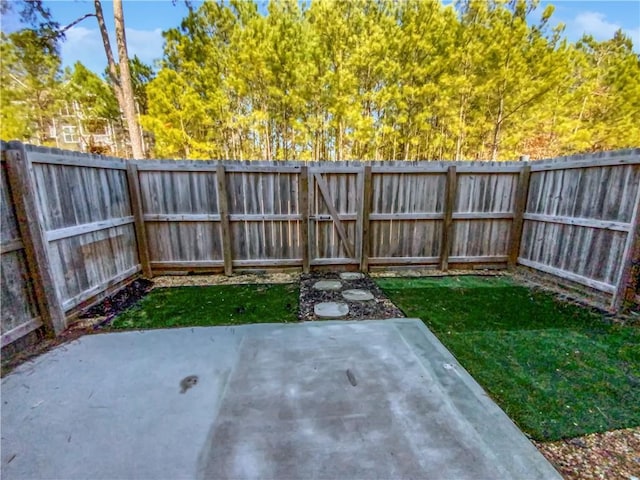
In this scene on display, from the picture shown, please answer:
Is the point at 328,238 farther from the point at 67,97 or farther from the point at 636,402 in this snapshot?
the point at 67,97

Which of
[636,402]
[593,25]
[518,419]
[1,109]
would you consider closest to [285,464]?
[518,419]

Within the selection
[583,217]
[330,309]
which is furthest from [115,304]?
[583,217]

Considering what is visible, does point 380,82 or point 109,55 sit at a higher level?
point 380,82

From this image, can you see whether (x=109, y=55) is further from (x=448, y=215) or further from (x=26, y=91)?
(x=26, y=91)

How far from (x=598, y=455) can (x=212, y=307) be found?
3.60m

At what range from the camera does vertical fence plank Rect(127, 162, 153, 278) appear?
4227 millimetres

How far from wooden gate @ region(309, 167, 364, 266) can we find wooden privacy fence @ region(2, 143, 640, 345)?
0.06ft

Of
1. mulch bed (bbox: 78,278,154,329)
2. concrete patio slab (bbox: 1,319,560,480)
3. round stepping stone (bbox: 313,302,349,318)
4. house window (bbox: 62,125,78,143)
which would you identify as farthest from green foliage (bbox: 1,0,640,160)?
concrete patio slab (bbox: 1,319,560,480)

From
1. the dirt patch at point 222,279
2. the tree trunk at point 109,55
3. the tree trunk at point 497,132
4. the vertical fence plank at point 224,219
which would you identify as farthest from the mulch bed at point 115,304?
the tree trunk at point 497,132

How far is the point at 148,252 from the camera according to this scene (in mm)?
4605

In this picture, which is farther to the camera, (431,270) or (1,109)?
(1,109)

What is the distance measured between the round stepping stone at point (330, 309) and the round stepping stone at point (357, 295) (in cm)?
25

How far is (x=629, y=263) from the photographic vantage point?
10.5 feet

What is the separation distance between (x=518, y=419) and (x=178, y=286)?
4389 mm
